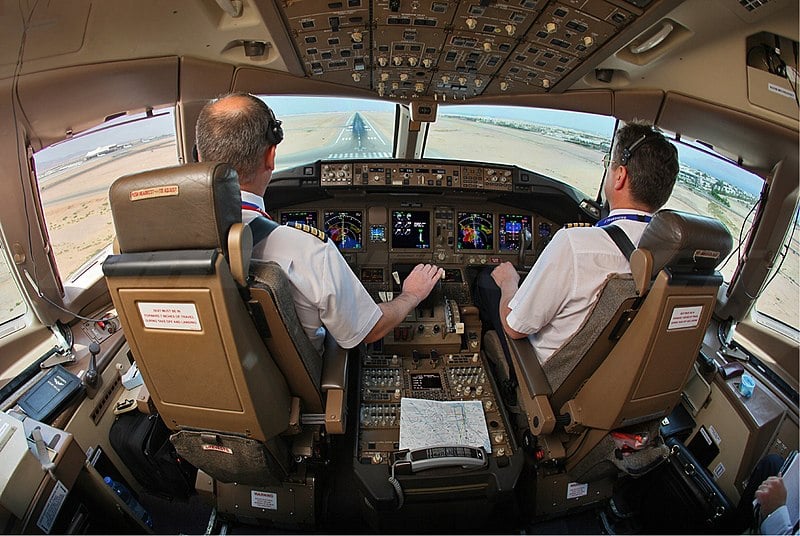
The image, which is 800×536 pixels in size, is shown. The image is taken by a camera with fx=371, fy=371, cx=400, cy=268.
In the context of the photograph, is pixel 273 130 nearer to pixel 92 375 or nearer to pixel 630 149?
pixel 630 149

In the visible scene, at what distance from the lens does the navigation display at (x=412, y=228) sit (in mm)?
2645

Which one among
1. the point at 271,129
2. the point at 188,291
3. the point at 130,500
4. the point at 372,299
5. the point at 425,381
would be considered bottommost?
the point at 130,500

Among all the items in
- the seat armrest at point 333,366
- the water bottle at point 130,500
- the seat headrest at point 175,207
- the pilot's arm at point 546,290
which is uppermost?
the seat headrest at point 175,207

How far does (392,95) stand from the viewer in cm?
254

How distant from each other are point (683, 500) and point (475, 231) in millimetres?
1802

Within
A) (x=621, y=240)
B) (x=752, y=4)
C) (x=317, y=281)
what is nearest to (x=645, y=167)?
(x=621, y=240)

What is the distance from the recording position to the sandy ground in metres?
1.30

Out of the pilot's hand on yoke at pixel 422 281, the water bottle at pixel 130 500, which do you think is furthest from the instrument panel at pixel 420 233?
the water bottle at pixel 130 500

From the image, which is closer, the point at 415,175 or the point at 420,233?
the point at 415,175

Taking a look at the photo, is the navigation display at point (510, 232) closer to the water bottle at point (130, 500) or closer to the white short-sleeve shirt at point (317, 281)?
the white short-sleeve shirt at point (317, 281)

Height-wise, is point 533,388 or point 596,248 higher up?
point 596,248

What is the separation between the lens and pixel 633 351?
1.15 metres

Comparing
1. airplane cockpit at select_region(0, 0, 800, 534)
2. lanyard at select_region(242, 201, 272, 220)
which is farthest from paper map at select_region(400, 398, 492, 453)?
lanyard at select_region(242, 201, 272, 220)

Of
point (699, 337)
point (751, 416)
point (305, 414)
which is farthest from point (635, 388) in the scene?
point (305, 414)
